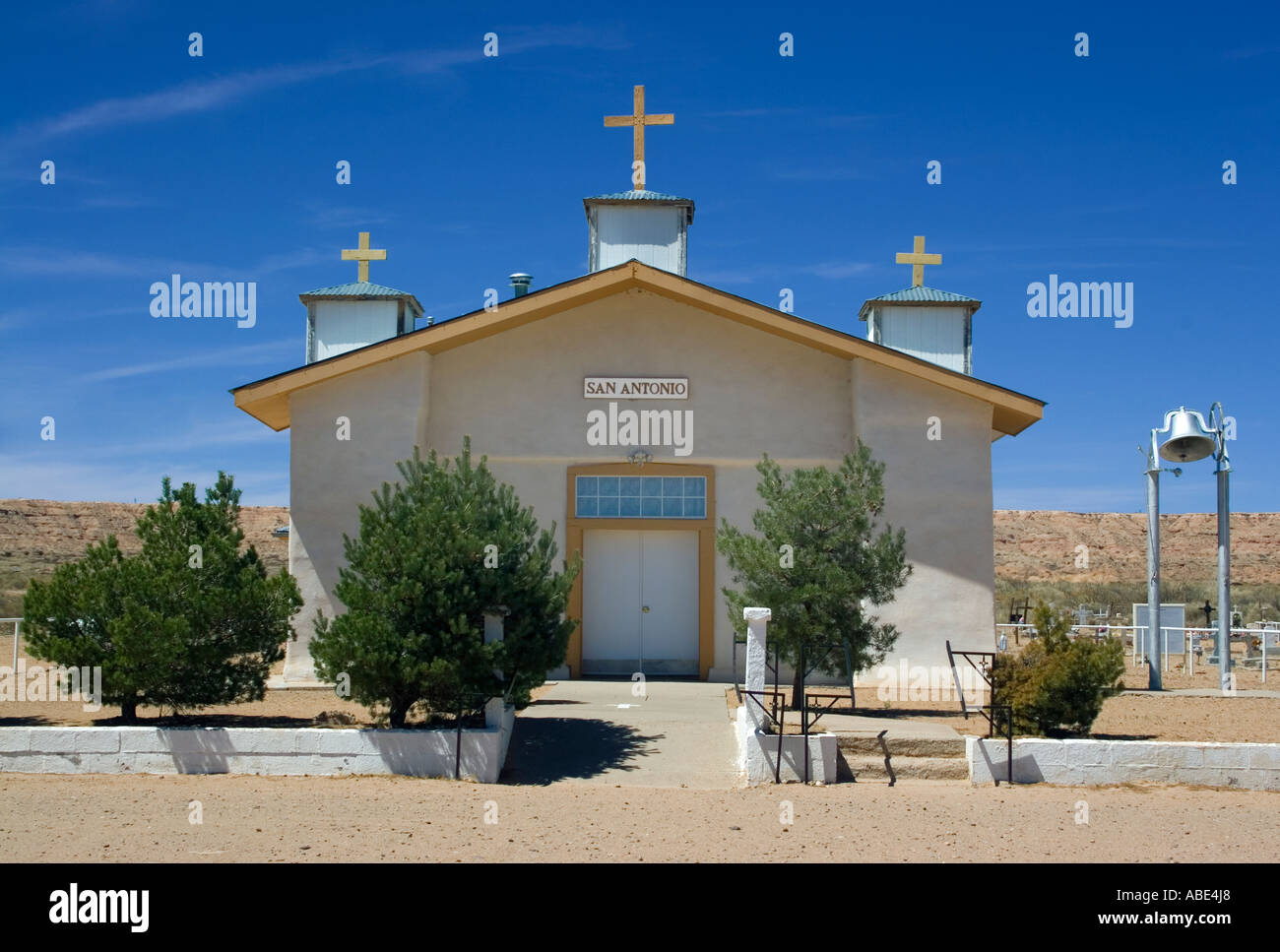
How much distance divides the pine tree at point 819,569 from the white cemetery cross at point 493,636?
263 cm

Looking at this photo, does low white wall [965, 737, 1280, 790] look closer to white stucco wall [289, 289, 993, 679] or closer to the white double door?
white stucco wall [289, 289, 993, 679]

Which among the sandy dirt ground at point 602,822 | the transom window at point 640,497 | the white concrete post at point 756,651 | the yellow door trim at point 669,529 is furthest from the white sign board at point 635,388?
the sandy dirt ground at point 602,822

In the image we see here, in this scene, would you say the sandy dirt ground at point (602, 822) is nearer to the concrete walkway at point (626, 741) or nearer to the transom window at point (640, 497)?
the concrete walkway at point (626, 741)

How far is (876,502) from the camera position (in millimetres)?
13273

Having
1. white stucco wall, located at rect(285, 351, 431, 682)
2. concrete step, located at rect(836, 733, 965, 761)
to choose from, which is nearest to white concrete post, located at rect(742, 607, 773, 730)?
concrete step, located at rect(836, 733, 965, 761)

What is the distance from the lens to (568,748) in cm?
1202

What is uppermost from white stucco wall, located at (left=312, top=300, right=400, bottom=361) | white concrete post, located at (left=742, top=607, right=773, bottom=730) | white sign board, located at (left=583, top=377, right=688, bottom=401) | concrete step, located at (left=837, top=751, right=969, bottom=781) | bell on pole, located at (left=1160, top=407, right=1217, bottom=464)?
white stucco wall, located at (left=312, top=300, right=400, bottom=361)

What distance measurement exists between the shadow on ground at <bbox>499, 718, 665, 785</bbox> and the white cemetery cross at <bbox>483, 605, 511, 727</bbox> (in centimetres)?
48

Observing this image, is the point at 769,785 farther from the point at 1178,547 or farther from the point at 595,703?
the point at 1178,547

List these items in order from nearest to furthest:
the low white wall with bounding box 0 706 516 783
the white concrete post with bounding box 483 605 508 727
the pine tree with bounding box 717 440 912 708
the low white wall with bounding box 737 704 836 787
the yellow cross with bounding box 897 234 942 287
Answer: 1. the low white wall with bounding box 0 706 516 783
2. the low white wall with bounding box 737 704 836 787
3. the white concrete post with bounding box 483 605 508 727
4. the pine tree with bounding box 717 440 912 708
5. the yellow cross with bounding box 897 234 942 287

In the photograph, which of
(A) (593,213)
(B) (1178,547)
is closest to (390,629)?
(A) (593,213)

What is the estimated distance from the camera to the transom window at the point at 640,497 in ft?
56.1

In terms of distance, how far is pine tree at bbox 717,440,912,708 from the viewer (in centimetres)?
1280

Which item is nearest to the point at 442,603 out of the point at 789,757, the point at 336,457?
the point at 789,757
